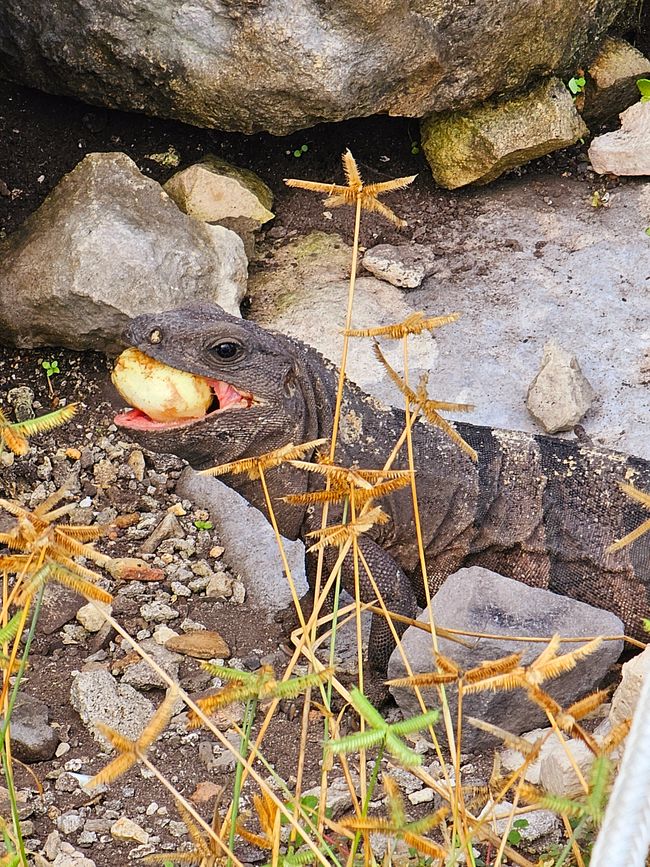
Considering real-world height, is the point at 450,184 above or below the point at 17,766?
above

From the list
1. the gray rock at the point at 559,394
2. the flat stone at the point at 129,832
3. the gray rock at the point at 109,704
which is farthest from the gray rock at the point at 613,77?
the flat stone at the point at 129,832

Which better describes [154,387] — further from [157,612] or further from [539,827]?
[539,827]

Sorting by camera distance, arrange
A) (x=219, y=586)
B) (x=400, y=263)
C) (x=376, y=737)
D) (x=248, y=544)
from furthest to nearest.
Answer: (x=400, y=263) < (x=248, y=544) < (x=219, y=586) < (x=376, y=737)

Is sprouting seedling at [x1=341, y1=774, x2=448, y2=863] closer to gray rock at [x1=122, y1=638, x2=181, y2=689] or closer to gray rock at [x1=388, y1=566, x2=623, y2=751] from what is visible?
gray rock at [x1=388, y1=566, x2=623, y2=751]

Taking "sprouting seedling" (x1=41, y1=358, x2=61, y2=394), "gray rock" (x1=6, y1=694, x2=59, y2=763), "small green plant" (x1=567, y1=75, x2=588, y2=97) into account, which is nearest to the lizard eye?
"gray rock" (x1=6, y1=694, x2=59, y2=763)

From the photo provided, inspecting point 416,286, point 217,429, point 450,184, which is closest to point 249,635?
point 217,429

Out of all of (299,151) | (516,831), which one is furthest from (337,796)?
(299,151)

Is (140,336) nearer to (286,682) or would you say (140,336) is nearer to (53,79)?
(286,682)
